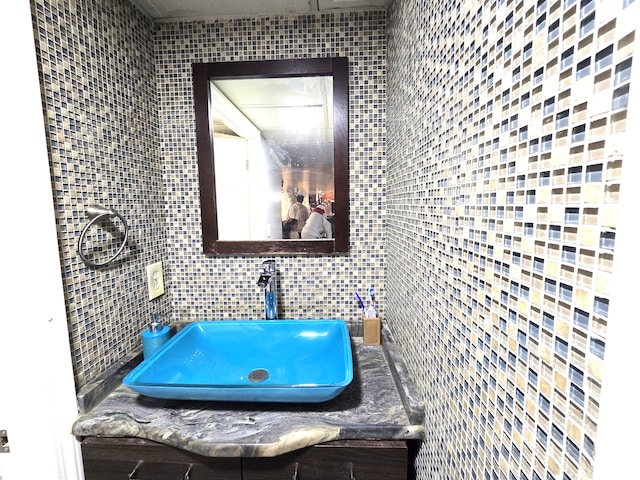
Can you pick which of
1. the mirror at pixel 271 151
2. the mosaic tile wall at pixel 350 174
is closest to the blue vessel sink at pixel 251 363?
the mosaic tile wall at pixel 350 174

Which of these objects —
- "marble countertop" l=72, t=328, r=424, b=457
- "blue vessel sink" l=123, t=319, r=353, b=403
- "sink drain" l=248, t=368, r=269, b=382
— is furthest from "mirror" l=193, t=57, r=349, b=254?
"marble countertop" l=72, t=328, r=424, b=457

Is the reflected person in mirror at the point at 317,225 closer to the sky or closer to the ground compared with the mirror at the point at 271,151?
closer to the ground

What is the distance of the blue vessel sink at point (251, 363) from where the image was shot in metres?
0.77

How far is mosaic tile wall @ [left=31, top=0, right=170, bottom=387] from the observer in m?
0.77

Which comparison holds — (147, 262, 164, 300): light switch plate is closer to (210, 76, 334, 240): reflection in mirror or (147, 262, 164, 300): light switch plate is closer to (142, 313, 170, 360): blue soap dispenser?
(142, 313, 170, 360): blue soap dispenser

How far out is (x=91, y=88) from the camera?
34.4 inches

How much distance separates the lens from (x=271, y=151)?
1143 mm

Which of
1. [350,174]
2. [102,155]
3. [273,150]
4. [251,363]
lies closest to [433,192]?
[350,174]

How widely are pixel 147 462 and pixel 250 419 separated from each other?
282 mm

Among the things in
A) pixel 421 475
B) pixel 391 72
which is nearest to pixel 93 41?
pixel 391 72

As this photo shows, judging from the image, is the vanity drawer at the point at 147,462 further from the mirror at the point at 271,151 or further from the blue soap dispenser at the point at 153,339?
the mirror at the point at 271,151

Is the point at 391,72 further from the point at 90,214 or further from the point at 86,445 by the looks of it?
the point at 86,445

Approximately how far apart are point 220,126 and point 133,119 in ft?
0.96

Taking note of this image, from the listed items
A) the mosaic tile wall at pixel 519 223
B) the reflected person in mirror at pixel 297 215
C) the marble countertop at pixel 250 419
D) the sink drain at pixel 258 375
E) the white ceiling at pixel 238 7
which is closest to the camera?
the mosaic tile wall at pixel 519 223
